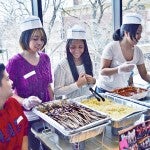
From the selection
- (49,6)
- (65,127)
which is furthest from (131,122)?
(49,6)

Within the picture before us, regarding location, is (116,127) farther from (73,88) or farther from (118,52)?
(118,52)

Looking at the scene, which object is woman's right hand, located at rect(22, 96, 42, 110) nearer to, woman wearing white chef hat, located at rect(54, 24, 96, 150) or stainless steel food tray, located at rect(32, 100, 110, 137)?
stainless steel food tray, located at rect(32, 100, 110, 137)

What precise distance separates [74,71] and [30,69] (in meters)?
0.30

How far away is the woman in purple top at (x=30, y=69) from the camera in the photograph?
1.52 meters

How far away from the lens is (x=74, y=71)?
1.64 metres

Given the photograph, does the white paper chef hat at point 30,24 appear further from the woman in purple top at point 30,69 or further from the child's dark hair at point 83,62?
the child's dark hair at point 83,62

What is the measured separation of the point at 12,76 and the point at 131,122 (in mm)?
785

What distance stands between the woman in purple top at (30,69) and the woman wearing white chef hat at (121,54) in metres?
0.50

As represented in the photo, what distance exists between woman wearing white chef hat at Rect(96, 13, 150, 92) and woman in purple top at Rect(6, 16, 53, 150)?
0.50m

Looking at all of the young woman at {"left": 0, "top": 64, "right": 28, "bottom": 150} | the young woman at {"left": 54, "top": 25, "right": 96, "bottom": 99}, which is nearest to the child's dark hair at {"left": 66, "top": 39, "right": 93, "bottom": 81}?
the young woman at {"left": 54, "top": 25, "right": 96, "bottom": 99}

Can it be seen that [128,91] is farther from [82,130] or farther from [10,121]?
[10,121]

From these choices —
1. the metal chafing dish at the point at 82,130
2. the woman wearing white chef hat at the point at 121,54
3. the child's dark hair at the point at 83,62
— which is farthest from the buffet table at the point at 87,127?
the woman wearing white chef hat at the point at 121,54

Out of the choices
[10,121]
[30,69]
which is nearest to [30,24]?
[30,69]

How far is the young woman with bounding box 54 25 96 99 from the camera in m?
1.57
